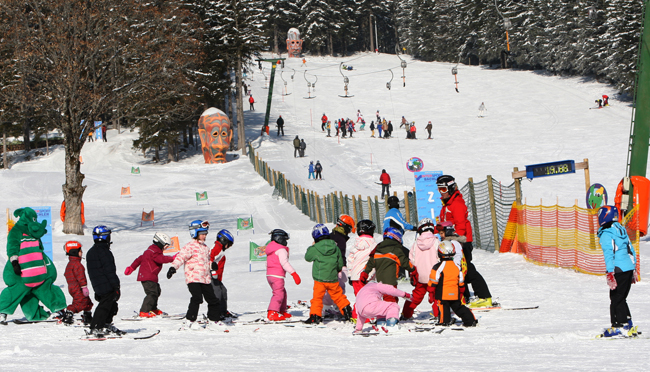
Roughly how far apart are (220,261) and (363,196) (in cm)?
2367

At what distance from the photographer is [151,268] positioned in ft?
31.6

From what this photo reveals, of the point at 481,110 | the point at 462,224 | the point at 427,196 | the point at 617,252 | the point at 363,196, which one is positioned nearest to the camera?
the point at 617,252

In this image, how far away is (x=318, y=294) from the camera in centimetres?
873

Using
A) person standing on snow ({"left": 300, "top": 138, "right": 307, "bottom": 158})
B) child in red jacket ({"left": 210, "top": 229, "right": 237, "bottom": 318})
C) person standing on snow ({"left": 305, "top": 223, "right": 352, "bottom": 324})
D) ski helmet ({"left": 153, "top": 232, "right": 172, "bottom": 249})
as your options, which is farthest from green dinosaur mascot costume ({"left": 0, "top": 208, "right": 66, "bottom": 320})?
person standing on snow ({"left": 300, "top": 138, "right": 307, "bottom": 158})

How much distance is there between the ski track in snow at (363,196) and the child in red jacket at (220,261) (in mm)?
375

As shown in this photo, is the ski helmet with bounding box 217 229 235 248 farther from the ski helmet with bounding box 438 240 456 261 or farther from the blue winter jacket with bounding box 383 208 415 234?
the ski helmet with bounding box 438 240 456 261

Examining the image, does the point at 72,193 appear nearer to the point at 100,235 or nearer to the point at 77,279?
the point at 77,279

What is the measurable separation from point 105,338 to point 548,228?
8997 mm

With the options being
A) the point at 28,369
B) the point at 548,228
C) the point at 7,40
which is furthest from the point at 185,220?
the point at 28,369

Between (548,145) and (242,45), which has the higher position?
(242,45)

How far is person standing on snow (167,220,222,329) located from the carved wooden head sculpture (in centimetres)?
3725

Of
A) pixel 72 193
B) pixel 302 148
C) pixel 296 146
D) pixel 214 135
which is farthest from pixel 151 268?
pixel 214 135

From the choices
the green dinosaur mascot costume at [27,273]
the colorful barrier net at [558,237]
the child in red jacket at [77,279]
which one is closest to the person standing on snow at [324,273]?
the child in red jacket at [77,279]

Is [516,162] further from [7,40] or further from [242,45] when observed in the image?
[7,40]
